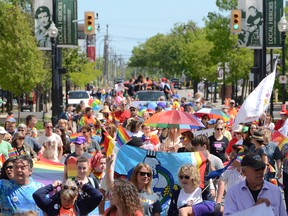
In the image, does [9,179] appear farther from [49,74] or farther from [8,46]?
[49,74]

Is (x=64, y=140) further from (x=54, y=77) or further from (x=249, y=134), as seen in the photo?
(x=54, y=77)

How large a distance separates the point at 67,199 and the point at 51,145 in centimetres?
713

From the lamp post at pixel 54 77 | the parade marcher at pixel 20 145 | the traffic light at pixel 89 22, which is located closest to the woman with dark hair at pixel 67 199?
the parade marcher at pixel 20 145

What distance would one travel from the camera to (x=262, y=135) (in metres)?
13.1

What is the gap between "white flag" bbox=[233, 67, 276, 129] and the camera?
15.4 m

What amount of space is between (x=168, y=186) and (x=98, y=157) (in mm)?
1401

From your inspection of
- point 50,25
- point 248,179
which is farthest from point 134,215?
point 50,25

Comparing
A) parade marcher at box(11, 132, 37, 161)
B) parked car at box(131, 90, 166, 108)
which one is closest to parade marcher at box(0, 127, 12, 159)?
parade marcher at box(11, 132, 37, 161)

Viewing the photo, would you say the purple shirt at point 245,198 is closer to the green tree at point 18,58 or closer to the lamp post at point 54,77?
the lamp post at point 54,77

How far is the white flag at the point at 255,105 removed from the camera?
15.4 m

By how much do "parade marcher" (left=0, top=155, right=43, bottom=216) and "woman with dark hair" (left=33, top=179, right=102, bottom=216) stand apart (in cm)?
39

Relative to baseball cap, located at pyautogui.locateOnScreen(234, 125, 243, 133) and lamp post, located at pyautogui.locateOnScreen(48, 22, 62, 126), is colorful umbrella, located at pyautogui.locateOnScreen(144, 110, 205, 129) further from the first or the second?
lamp post, located at pyautogui.locateOnScreen(48, 22, 62, 126)

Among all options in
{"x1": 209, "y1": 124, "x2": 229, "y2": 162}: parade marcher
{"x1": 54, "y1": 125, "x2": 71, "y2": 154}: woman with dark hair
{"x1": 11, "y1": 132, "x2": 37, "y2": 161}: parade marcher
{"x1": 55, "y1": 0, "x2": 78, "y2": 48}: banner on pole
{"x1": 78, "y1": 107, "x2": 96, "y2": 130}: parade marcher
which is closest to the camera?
{"x1": 11, "y1": 132, "x2": 37, "y2": 161}: parade marcher

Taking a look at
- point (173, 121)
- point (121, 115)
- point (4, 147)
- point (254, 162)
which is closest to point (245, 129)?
point (173, 121)
